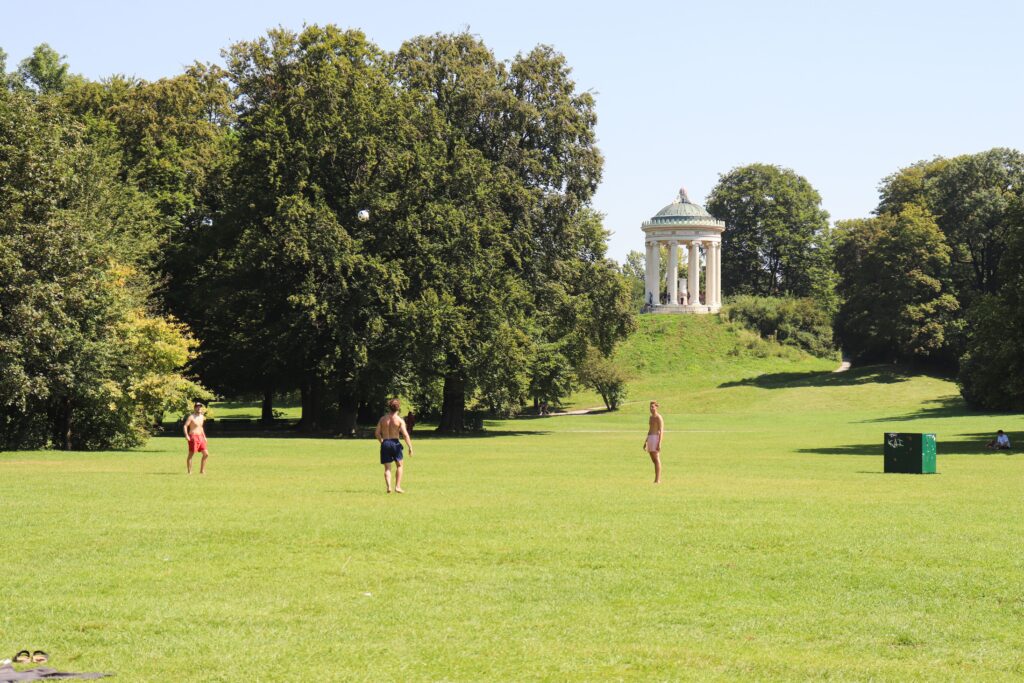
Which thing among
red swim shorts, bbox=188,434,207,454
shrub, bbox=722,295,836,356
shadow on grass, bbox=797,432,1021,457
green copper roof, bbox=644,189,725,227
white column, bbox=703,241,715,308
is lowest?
shadow on grass, bbox=797,432,1021,457

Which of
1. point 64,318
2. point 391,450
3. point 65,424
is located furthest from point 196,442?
point 65,424

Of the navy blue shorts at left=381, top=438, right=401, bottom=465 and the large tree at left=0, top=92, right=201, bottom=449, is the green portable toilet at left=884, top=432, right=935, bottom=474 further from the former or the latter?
the large tree at left=0, top=92, right=201, bottom=449

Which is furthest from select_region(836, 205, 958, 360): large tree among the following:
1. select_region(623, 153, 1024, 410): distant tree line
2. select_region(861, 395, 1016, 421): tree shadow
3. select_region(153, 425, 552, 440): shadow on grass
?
select_region(153, 425, 552, 440): shadow on grass

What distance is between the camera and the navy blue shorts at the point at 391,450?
24969mm

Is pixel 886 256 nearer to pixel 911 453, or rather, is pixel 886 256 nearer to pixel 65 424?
pixel 911 453

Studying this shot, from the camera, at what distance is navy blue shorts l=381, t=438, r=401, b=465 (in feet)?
81.9

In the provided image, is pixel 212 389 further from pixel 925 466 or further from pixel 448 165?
pixel 925 466

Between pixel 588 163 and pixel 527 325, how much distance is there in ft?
34.4

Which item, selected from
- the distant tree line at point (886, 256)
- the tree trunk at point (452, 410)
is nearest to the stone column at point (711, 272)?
the distant tree line at point (886, 256)

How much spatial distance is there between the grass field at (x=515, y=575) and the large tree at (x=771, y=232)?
10083cm

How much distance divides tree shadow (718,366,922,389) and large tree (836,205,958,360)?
183 centimetres

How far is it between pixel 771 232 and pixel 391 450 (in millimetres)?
112000

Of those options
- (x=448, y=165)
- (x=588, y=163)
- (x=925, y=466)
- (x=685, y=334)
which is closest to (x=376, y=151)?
(x=448, y=165)

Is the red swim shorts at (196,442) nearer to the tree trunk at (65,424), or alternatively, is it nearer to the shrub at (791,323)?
A: the tree trunk at (65,424)
